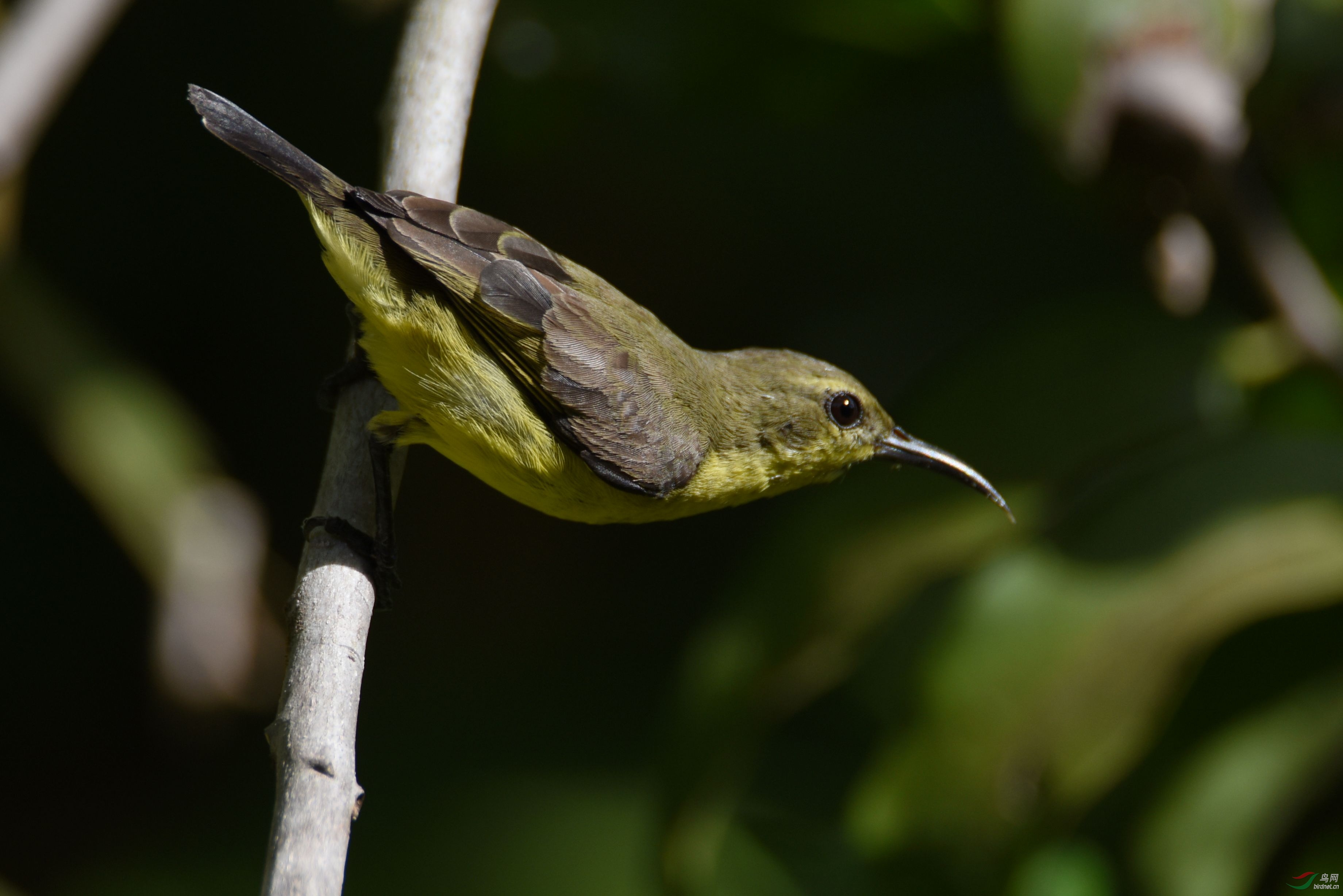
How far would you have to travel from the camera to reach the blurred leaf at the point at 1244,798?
285 cm

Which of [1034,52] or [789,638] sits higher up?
[1034,52]

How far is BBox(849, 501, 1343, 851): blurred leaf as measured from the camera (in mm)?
2818

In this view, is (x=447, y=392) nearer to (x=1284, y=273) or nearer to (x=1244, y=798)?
(x=1244, y=798)

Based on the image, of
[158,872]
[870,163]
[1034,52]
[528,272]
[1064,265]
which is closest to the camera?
[528,272]

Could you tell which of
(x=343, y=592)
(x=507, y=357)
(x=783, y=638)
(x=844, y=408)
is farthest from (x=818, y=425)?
(x=343, y=592)

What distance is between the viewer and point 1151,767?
10.7ft

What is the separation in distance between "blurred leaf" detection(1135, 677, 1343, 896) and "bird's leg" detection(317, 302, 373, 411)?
7.64 ft

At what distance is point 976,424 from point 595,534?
6.54 feet

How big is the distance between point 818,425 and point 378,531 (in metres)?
1.42

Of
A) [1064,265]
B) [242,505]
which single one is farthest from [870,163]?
[242,505]

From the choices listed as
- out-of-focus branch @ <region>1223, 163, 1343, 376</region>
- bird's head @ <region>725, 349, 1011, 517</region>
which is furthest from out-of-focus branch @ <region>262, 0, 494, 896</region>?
out-of-focus branch @ <region>1223, 163, 1343, 376</region>

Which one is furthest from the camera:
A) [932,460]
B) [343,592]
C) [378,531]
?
[932,460]

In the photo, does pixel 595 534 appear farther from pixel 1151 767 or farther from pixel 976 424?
pixel 1151 767

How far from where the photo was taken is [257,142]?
2654 mm
